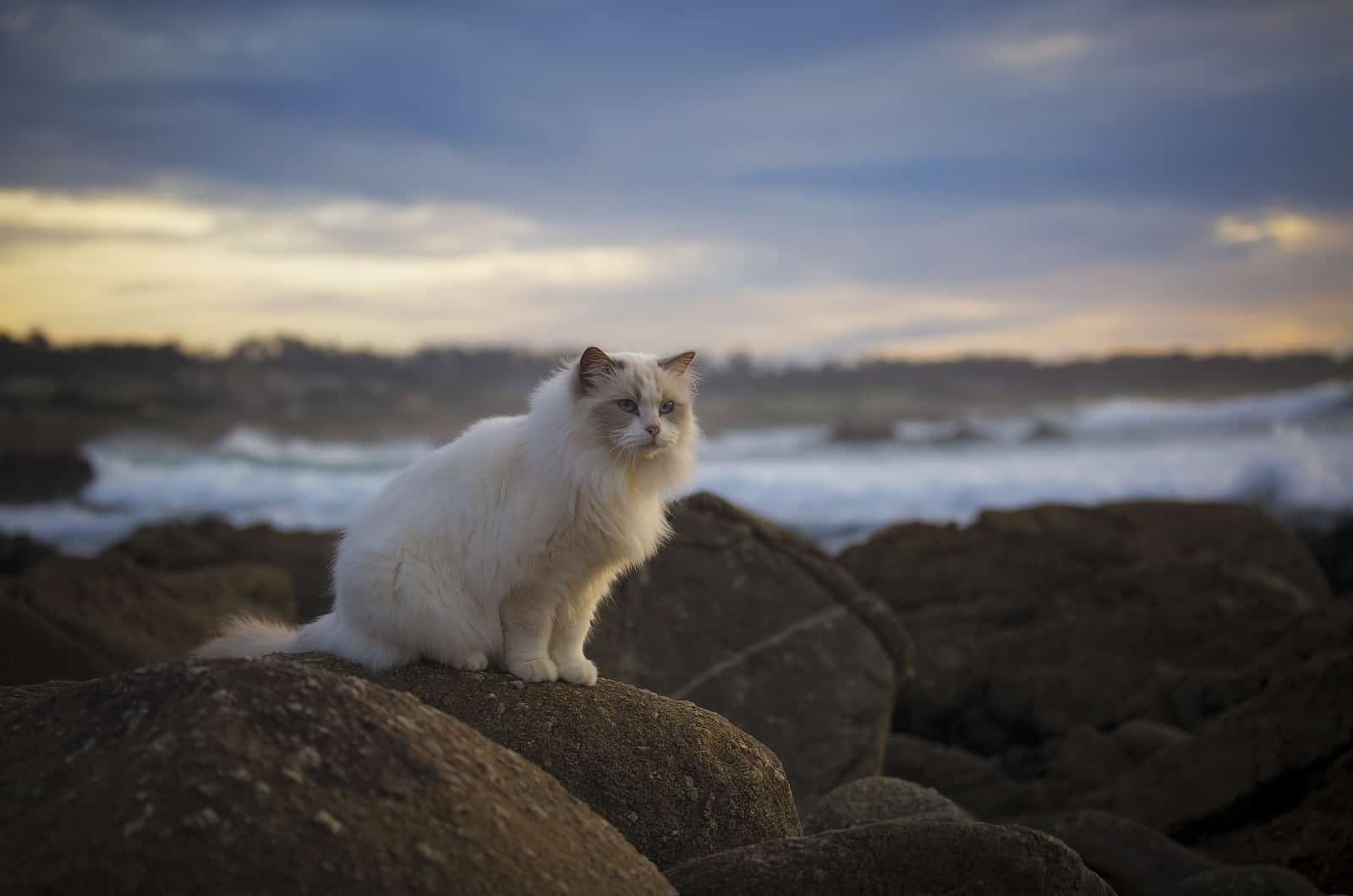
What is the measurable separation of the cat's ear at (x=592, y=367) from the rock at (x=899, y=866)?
1943mm

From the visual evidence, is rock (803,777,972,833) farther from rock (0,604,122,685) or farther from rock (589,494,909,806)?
rock (0,604,122,685)

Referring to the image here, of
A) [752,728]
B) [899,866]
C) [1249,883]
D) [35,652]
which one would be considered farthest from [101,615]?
[1249,883]

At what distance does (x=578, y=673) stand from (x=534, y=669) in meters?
0.20

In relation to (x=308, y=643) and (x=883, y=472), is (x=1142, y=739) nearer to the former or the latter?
(x=308, y=643)

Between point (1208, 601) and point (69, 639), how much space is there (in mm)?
9014

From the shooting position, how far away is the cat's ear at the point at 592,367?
470 cm

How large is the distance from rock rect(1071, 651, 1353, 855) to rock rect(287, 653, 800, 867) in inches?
131

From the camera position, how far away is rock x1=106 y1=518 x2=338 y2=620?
1284 cm

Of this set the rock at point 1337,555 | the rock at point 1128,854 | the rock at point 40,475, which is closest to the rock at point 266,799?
the rock at point 1128,854

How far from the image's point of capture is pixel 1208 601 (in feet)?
32.8

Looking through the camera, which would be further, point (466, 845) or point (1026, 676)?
point (1026, 676)

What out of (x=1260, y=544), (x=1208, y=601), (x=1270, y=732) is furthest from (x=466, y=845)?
(x=1260, y=544)

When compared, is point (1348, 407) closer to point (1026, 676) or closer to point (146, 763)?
point (1026, 676)

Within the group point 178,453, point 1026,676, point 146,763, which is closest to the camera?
point 146,763
